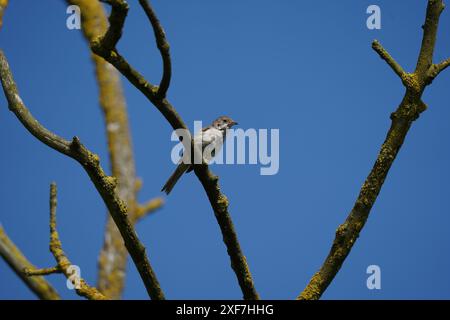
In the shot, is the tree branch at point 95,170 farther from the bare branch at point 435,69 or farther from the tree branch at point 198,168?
the bare branch at point 435,69

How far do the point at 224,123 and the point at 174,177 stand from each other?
3.75 feet

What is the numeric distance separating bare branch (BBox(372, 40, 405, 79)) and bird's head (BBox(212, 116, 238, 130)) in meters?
3.74

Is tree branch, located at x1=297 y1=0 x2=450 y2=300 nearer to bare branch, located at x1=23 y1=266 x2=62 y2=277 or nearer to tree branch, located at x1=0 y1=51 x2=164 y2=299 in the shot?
tree branch, located at x1=0 y1=51 x2=164 y2=299

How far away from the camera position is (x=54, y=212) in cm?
505

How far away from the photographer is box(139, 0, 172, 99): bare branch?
12.5ft

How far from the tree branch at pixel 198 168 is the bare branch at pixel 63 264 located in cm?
105

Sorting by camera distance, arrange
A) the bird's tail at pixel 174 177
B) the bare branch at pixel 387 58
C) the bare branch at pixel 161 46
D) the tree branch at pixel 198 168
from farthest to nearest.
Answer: the bird's tail at pixel 174 177 → the bare branch at pixel 387 58 → the tree branch at pixel 198 168 → the bare branch at pixel 161 46

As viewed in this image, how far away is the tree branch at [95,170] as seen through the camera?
4074 mm

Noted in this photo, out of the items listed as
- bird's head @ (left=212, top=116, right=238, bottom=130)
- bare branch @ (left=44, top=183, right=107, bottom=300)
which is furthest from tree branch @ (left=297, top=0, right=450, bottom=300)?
bird's head @ (left=212, top=116, right=238, bottom=130)

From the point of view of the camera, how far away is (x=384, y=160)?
4.75m

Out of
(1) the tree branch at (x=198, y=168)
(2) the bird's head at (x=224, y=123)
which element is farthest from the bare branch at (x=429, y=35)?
(2) the bird's head at (x=224, y=123)
